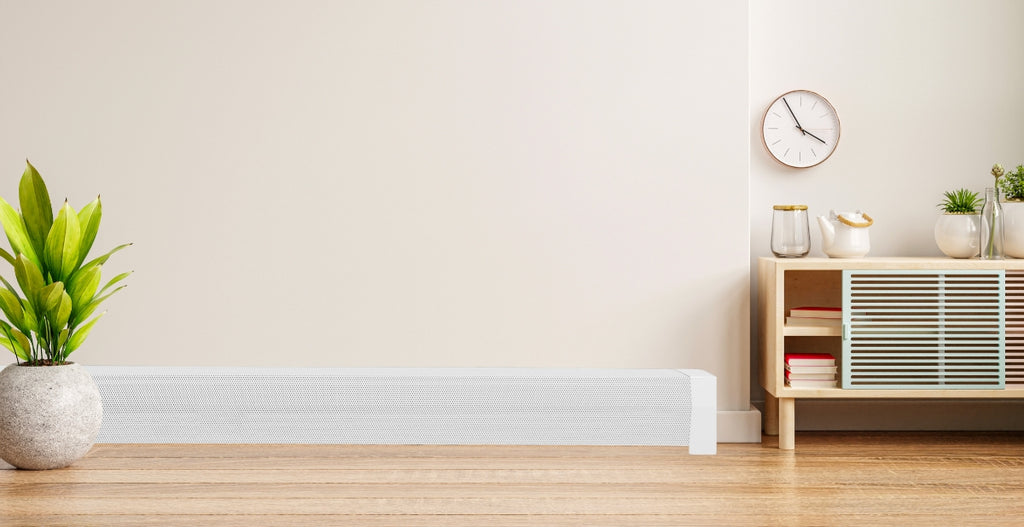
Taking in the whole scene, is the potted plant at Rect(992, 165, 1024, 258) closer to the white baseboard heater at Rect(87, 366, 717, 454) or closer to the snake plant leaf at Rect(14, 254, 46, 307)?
the white baseboard heater at Rect(87, 366, 717, 454)

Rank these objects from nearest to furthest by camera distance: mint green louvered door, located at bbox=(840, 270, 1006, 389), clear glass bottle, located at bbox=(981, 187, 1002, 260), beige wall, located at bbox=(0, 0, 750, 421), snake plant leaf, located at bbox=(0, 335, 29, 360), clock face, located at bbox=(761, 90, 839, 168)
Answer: snake plant leaf, located at bbox=(0, 335, 29, 360), mint green louvered door, located at bbox=(840, 270, 1006, 389), clear glass bottle, located at bbox=(981, 187, 1002, 260), beige wall, located at bbox=(0, 0, 750, 421), clock face, located at bbox=(761, 90, 839, 168)

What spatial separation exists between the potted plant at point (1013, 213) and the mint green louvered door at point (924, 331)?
0.60ft

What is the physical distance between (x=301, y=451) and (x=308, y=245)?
91cm

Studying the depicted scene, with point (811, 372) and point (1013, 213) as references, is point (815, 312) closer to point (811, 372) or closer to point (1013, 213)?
point (811, 372)

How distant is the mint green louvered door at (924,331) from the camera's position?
3240 mm

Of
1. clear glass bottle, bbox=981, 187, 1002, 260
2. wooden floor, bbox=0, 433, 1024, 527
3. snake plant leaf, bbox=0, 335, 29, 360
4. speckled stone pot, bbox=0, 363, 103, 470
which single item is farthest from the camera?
clear glass bottle, bbox=981, 187, 1002, 260

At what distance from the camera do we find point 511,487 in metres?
2.47

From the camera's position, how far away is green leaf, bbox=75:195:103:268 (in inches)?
106

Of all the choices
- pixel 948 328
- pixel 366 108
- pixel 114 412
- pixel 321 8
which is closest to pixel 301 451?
pixel 114 412

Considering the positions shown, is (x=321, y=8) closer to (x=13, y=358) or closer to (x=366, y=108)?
(x=366, y=108)

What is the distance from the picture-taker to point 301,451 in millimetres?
2893

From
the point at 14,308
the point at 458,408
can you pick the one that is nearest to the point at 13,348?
the point at 14,308

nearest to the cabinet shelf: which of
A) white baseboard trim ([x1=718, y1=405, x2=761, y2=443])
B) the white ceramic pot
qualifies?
white baseboard trim ([x1=718, y1=405, x2=761, y2=443])

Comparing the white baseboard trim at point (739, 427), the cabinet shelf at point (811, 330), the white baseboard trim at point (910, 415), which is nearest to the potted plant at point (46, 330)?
the white baseboard trim at point (739, 427)
